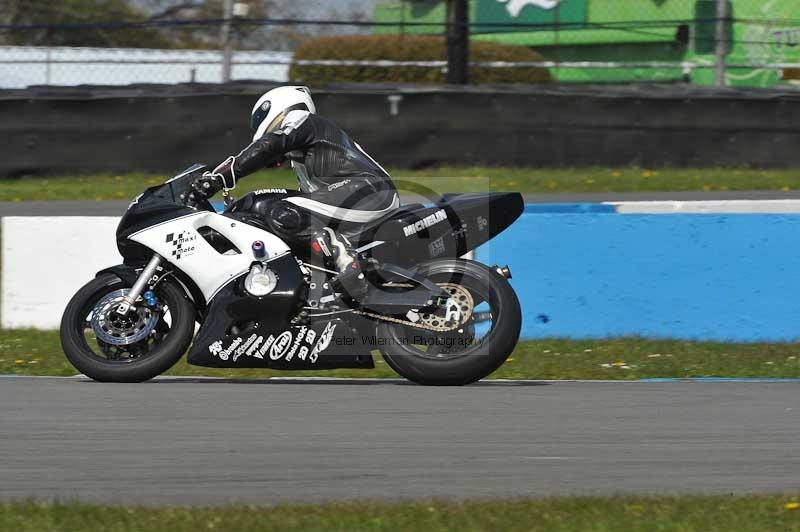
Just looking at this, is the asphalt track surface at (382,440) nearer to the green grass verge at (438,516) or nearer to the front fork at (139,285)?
the green grass verge at (438,516)

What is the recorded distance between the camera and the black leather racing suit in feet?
21.9

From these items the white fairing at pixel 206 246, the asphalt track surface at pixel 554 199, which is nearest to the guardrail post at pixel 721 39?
the asphalt track surface at pixel 554 199

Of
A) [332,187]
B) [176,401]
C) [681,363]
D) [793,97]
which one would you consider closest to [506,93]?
[793,97]

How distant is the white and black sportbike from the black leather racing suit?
94 mm

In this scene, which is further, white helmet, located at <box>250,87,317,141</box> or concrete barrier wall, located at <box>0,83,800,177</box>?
concrete barrier wall, located at <box>0,83,800,177</box>

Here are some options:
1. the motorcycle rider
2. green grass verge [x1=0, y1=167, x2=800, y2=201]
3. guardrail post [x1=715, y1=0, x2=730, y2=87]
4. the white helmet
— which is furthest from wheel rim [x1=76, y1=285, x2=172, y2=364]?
guardrail post [x1=715, y1=0, x2=730, y2=87]

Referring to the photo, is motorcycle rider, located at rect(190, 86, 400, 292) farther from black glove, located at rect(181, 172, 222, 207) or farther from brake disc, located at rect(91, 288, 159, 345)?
brake disc, located at rect(91, 288, 159, 345)

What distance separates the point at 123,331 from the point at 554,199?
281 inches

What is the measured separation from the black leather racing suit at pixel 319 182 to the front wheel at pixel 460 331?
50cm

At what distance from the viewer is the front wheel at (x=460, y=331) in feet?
21.5

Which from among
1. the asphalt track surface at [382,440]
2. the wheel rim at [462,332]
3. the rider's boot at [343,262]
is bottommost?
the asphalt track surface at [382,440]

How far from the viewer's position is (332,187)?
22.2 feet

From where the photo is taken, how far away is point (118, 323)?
6.61 m

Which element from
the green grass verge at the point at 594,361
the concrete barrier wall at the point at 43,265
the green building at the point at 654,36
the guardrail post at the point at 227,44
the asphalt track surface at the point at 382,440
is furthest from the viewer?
the green building at the point at 654,36
